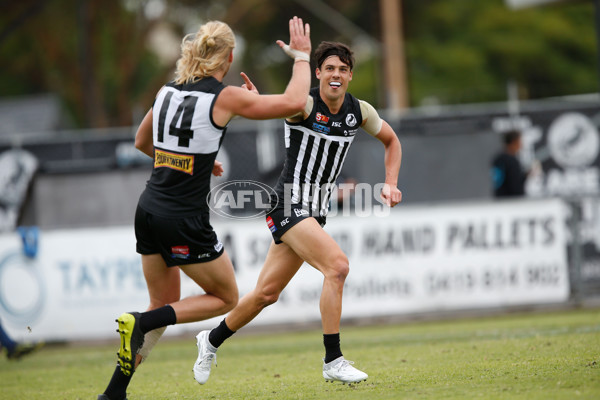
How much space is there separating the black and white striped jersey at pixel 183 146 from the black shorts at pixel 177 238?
0.05 meters

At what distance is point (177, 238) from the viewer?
5.46 meters

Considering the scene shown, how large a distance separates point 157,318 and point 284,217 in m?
1.25

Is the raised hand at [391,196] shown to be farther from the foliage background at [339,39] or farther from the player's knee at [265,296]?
the foliage background at [339,39]

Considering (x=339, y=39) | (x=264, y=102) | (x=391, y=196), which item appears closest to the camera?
(x=264, y=102)

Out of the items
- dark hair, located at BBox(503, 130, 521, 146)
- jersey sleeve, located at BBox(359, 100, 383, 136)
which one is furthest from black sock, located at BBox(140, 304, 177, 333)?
dark hair, located at BBox(503, 130, 521, 146)

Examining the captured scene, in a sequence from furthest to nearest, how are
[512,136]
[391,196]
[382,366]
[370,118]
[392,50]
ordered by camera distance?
[392,50] → [512,136] → [382,366] → [370,118] → [391,196]

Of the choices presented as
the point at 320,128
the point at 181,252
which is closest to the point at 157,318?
the point at 181,252

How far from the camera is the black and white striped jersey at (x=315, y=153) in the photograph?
20.5ft

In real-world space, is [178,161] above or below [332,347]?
above

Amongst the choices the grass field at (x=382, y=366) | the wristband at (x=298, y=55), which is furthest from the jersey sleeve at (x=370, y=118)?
the grass field at (x=382, y=366)

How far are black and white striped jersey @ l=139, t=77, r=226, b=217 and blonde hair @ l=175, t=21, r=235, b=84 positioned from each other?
0.06 meters

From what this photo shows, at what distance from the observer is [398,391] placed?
5.62 m

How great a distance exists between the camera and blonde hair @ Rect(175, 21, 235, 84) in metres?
5.41

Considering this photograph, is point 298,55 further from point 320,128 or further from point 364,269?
point 364,269
